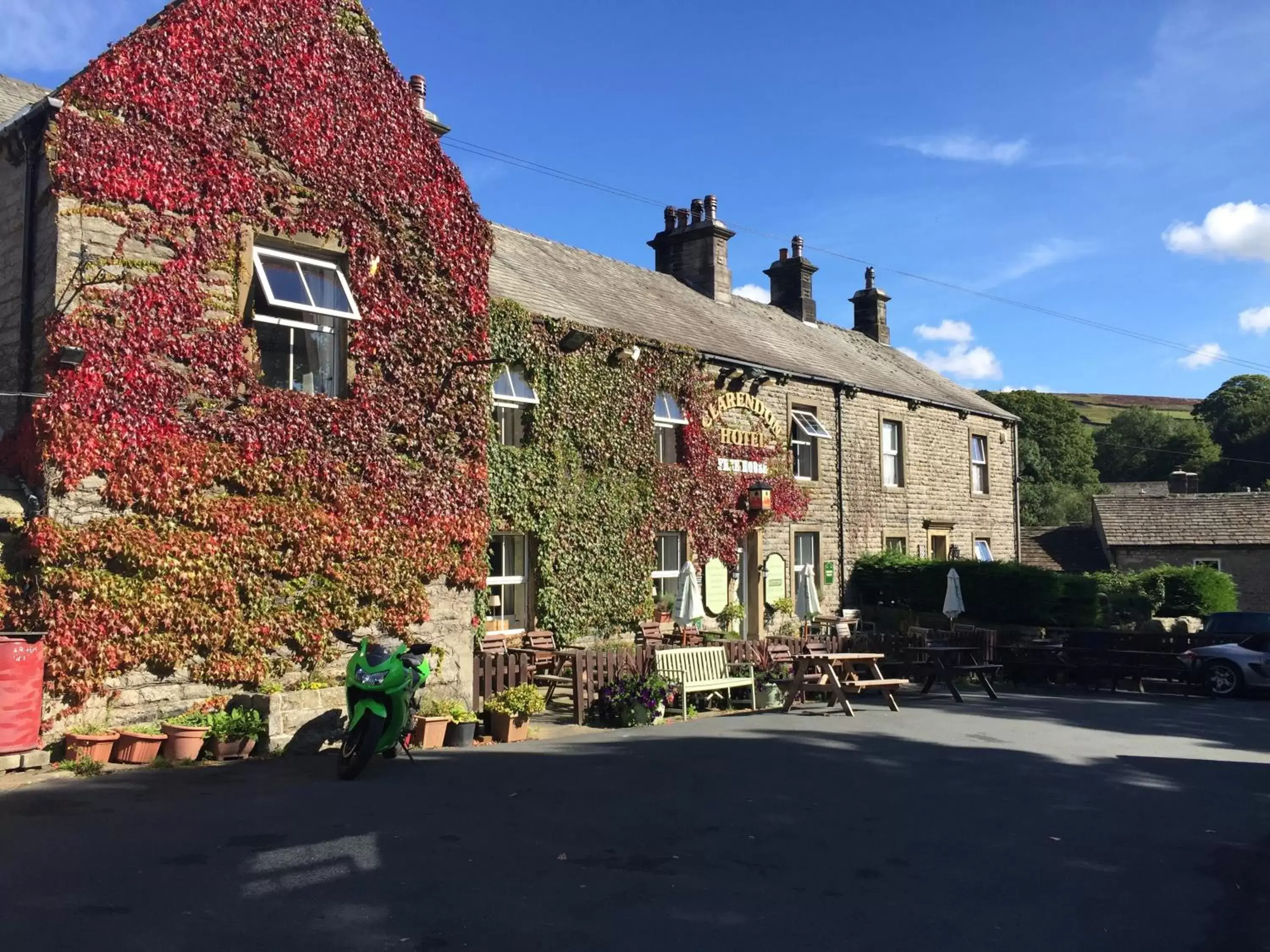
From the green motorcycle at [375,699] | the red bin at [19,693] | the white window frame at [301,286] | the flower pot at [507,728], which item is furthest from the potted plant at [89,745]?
the white window frame at [301,286]

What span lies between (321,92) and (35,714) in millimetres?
7395

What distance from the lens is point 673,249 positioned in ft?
86.0

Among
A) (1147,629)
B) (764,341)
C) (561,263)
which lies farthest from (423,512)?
(1147,629)

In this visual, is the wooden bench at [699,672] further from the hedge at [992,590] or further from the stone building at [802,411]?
the hedge at [992,590]

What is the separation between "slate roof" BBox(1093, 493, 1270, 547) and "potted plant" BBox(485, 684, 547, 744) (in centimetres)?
2864

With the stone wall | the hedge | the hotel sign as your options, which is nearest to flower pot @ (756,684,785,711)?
the hotel sign

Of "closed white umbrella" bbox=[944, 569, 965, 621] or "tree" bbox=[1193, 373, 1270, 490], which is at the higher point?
"tree" bbox=[1193, 373, 1270, 490]

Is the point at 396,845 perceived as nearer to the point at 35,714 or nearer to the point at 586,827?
the point at 586,827

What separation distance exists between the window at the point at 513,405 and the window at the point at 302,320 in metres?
4.10

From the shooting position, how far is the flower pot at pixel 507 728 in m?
11.2

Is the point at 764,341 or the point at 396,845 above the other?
the point at 764,341

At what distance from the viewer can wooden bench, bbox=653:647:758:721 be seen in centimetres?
1355

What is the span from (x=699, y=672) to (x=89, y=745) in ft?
25.0

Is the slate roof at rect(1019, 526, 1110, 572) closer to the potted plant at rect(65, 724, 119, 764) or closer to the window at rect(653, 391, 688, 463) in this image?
the window at rect(653, 391, 688, 463)
